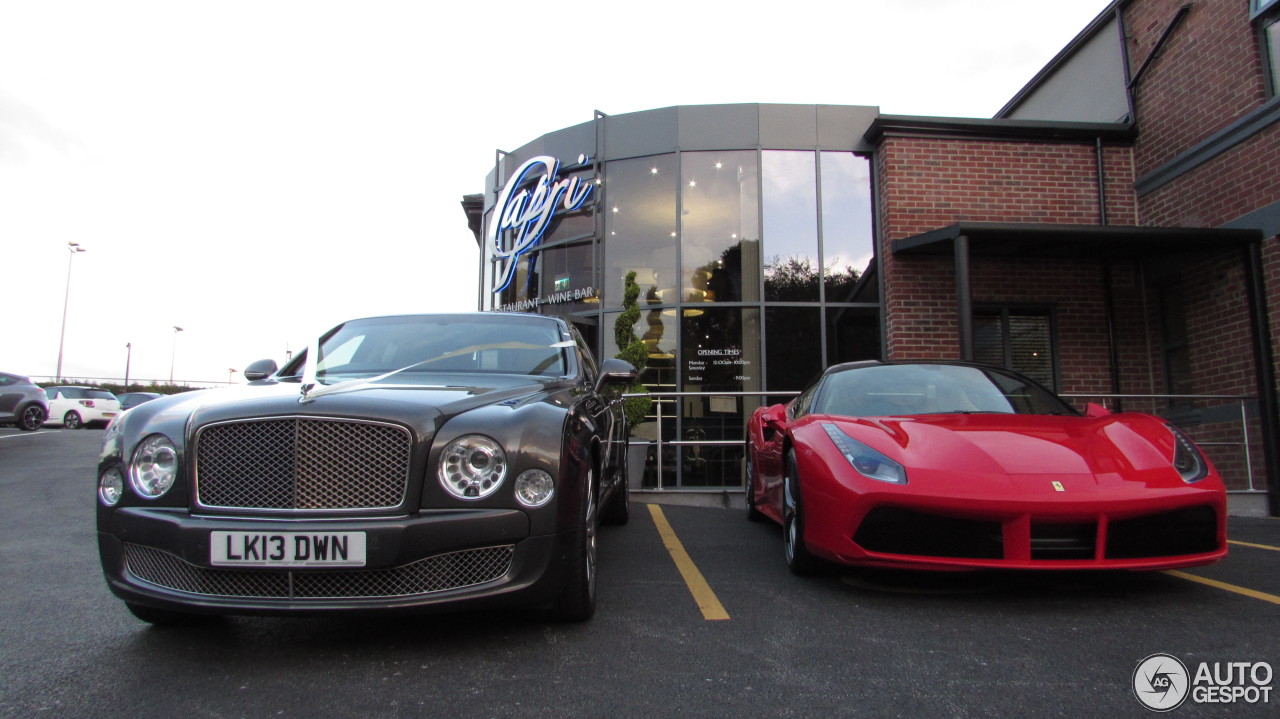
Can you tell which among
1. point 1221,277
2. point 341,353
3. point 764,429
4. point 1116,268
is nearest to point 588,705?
point 341,353

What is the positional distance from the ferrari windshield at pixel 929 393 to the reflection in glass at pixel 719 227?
695 centimetres

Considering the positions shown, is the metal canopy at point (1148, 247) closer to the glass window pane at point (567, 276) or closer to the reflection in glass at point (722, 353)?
the reflection in glass at point (722, 353)

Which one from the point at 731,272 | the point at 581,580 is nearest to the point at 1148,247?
the point at 731,272

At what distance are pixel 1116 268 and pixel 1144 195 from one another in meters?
1.06

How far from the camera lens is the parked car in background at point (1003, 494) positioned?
2959 mm

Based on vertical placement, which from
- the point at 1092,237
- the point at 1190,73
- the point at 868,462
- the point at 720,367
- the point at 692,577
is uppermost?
the point at 1190,73

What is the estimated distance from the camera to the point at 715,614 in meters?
3.14

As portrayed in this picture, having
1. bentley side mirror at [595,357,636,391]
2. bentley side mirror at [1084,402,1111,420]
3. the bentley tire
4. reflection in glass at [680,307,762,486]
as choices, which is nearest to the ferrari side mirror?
bentley side mirror at [595,357,636,391]

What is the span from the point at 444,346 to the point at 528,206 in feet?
32.7

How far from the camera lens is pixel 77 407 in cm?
2488

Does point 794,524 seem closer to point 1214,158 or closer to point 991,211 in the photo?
point 991,211

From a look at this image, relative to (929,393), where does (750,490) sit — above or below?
below

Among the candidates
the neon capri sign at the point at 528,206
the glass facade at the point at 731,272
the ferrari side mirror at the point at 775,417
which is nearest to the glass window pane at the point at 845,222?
the glass facade at the point at 731,272

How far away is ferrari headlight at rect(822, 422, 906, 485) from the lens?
316 cm
